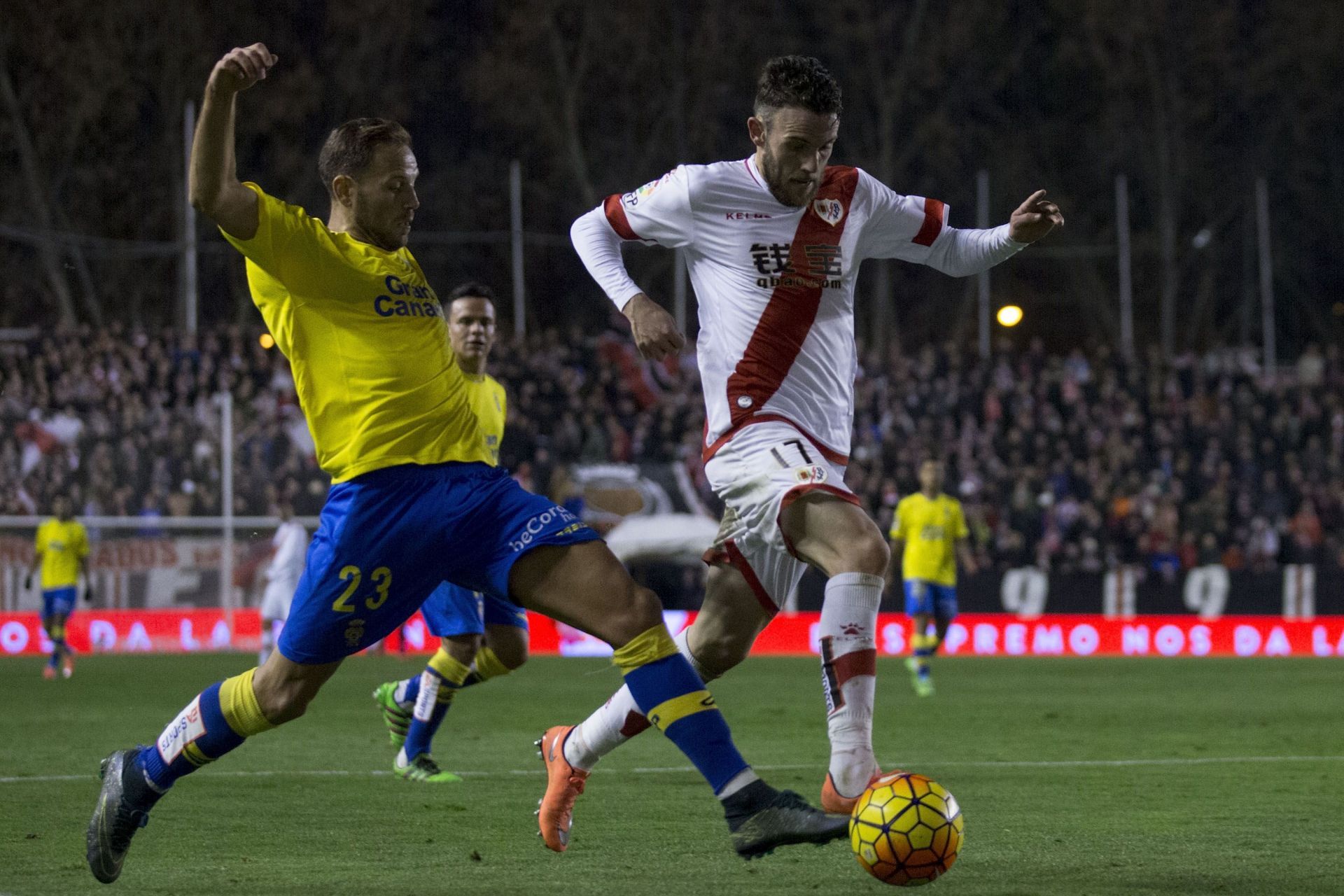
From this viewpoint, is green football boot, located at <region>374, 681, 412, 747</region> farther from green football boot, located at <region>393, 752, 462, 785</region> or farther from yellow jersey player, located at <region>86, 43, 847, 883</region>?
yellow jersey player, located at <region>86, 43, 847, 883</region>

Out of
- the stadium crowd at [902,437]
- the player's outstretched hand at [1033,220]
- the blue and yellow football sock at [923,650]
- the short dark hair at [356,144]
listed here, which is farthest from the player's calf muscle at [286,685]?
the stadium crowd at [902,437]

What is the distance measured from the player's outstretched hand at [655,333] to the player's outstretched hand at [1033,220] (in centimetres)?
139

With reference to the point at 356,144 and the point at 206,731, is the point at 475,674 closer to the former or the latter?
the point at 206,731

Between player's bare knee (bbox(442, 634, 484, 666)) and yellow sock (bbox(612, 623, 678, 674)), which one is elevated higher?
yellow sock (bbox(612, 623, 678, 674))

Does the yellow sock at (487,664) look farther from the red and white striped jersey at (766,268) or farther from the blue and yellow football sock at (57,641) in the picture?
the blue and yellow football sock at (57,641)

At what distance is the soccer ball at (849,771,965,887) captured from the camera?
5.16 meters

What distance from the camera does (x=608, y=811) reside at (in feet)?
25.1

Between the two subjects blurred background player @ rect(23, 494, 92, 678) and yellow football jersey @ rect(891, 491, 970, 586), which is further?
blurred background player @ rect(23, 494, 92, 678)

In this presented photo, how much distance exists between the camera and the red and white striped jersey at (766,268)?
6.19 metres

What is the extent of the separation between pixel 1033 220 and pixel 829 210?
70cm

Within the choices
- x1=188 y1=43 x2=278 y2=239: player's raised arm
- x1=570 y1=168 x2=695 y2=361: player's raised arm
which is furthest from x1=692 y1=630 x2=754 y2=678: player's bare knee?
x1=188 y1=43 x2=278 y2=239: player's raised arm

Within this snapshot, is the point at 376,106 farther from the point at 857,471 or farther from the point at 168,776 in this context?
the point at 168,776

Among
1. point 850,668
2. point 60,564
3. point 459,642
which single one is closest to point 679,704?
point 850,668

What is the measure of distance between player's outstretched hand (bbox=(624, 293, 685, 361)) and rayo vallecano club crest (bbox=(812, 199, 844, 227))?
91cm
